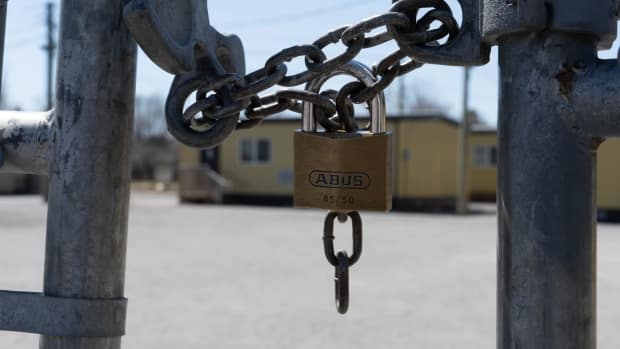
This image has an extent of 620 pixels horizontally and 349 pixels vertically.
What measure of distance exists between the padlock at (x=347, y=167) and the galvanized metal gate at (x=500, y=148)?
0.21 meters

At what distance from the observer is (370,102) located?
49.4 inches

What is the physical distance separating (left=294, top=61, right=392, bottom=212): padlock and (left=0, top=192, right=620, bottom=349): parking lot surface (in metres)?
3.79

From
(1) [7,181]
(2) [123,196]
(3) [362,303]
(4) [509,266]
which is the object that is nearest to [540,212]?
(4) [509,266]

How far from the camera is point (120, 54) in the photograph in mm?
1132

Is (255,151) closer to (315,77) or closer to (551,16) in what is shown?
(315,77)

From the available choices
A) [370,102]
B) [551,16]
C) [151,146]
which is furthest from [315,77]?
[151,146]

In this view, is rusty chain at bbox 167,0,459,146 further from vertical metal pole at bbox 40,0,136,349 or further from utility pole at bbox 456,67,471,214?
utility pole at bbox 456,67,471,214

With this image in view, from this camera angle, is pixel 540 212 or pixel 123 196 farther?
pixel 123 196

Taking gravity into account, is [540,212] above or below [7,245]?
above

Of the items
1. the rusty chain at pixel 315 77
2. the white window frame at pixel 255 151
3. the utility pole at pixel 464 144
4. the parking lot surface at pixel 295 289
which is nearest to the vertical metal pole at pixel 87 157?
the rusty chain at pixel 315 77

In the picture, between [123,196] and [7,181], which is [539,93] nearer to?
[123,196]

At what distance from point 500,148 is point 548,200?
0.10 meters

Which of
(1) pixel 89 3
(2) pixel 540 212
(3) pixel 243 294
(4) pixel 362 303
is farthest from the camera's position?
(3) pixel 243 294

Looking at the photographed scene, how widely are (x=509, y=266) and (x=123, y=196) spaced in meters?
0.59
